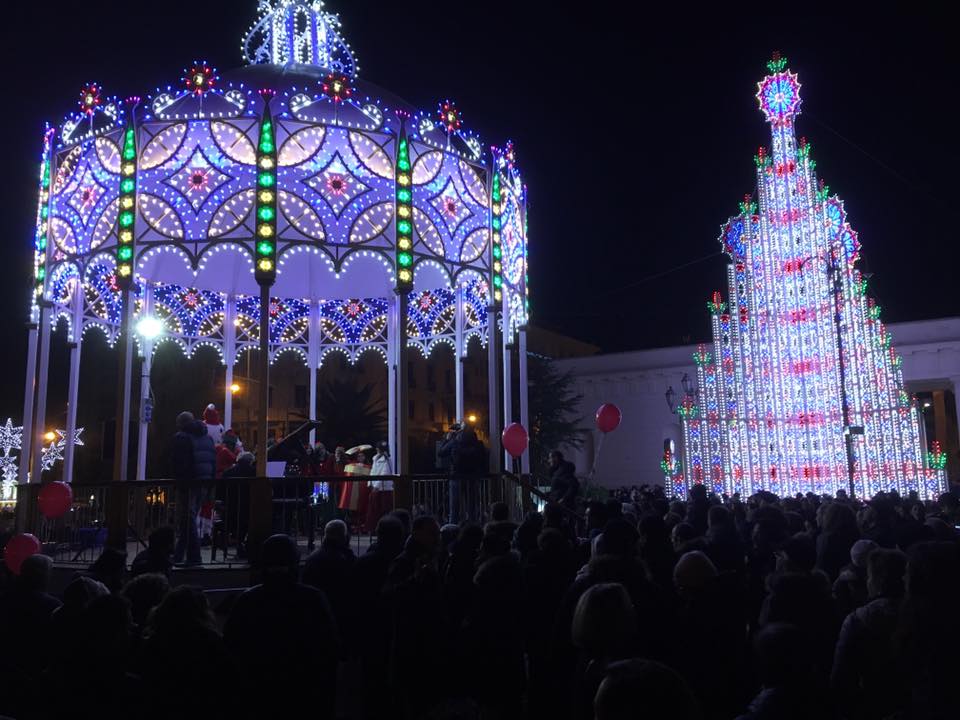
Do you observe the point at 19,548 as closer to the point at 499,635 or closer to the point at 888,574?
the point at 499,635

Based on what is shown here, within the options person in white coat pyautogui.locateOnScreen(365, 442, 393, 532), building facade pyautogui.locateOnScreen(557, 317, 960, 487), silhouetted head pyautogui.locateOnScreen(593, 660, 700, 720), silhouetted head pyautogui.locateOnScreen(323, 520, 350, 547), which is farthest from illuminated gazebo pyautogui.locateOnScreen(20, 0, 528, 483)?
building facade pyautogui.locateOnScreen(557, 317, 960, 487)

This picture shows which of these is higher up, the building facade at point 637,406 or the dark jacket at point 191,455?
the building facade at point 637,406

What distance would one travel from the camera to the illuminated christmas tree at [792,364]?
35062mm

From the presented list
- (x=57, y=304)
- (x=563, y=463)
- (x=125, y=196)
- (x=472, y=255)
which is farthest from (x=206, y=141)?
(x=563, y=463)

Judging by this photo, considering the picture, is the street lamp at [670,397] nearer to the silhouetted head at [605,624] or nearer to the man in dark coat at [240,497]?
the man in dark coat at [240,497]

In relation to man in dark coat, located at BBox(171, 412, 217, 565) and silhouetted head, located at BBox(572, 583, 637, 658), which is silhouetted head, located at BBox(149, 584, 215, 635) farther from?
man in dark coat, located at BBox(171, 412, 217, 565)

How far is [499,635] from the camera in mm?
5695

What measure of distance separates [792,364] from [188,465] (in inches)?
1214

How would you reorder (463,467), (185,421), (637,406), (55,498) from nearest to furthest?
1. (55,498)
2. (185,421)
3. (463,467)
4. (637,406)

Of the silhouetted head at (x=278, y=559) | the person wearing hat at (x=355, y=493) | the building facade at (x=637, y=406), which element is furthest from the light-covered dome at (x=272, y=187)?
the building facade at (x=637, y=406)

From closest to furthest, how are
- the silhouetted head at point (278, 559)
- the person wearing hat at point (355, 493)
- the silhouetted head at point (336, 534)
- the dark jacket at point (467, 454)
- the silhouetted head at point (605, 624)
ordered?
the silhouetted head at point (605, 624) → the silhouetted head at point (278, 559) → the silhouetted head at point (336, 534) → the dark jacket at point (467, 454) → the person wearing hat at point (355, 493)

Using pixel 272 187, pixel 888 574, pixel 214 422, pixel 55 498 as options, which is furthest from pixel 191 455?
pixel 888 574

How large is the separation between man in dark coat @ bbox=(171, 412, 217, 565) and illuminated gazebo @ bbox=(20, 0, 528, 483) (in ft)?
2.84

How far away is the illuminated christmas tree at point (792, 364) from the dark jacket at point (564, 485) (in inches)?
935
